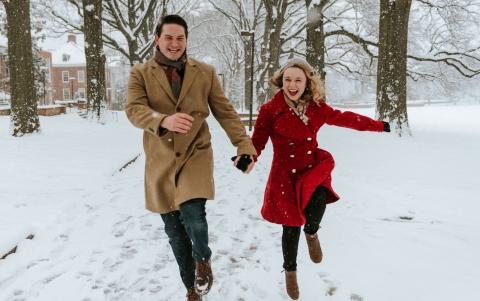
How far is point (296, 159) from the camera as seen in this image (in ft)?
11.7

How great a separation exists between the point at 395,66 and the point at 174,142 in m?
10.2

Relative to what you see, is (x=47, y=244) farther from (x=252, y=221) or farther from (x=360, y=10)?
(x=360, y=10)

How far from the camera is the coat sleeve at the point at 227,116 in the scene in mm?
3279

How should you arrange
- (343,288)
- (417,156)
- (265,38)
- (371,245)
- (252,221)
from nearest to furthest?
(343,288)
(371,245)
(252,221)
(417,156)
(265,38)

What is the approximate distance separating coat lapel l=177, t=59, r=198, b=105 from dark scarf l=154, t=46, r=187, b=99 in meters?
0.04

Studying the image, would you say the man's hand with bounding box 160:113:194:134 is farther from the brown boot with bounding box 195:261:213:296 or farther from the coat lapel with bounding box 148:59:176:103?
the brown boot with bounding box 195:261:213:296

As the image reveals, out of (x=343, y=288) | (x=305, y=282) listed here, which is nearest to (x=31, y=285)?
(x=305, y=282)

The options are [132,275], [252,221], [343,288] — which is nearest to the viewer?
[343,288]

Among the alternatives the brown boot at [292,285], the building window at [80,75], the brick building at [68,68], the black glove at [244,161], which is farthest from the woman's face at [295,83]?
the building window at [80,75]

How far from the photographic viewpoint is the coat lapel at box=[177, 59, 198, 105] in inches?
122

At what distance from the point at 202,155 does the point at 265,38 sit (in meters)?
23.2

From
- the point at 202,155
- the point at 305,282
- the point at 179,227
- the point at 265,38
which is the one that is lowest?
the point at 305,282

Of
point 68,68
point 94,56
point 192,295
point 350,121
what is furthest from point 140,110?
point 68,68

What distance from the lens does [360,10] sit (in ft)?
71.6
